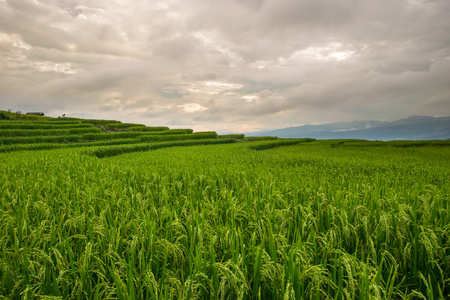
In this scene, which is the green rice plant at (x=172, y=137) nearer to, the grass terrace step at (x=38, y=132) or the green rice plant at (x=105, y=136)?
the green rice plant at (x=105, y=136)

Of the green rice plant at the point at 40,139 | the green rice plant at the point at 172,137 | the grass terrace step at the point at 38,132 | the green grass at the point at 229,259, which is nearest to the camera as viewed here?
the green grass at the point at 229,259

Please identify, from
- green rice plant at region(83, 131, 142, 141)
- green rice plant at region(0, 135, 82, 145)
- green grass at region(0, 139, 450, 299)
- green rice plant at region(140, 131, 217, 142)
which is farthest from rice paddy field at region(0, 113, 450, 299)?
green rice plant at region(140, 131, 217, 142)

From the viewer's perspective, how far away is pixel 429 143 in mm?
30344

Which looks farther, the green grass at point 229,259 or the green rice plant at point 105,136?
the green rice plant at point 105,136

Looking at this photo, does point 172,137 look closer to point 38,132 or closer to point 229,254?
point 38,132

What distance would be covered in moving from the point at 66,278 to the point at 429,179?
1130 cm

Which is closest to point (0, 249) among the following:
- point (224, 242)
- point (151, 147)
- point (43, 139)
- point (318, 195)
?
point (224, 242)

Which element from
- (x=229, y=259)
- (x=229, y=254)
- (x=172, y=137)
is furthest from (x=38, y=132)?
(x=229, y=259)

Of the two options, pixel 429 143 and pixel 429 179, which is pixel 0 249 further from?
pixel 429 143

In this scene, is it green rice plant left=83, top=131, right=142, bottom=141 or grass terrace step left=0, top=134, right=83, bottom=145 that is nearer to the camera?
grass terrace step left=0, top=134, right=83, bottom=145

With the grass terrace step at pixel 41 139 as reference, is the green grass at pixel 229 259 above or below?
below

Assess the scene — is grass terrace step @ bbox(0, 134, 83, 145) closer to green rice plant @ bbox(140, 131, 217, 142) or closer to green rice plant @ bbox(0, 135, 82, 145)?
green rice plant @ bbox(0, 135, 82, 145)

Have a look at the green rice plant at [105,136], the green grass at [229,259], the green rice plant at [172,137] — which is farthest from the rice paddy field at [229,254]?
the green rice plant at [172,137]

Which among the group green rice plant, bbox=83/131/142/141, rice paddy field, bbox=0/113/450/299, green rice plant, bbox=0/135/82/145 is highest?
green rice plant, bbox=83/131/142/141
